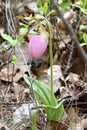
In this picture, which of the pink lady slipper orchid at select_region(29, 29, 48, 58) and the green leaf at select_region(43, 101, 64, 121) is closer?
the pink lady slipper orchid at select_region(29, 29, 48, 58)

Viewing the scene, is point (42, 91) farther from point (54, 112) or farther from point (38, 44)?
point (38, 44)

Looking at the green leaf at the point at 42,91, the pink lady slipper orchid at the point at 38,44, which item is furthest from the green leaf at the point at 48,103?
the pink lady slipper orchid at the point at 38,44

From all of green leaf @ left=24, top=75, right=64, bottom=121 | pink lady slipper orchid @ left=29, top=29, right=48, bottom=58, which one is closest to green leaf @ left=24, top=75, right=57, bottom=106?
green leaf @ left=24, top=75, right=64, bottom=121

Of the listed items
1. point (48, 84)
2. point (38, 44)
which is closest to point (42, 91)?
point (38, 44)

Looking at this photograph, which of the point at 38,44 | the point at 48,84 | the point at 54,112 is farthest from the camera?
the point at 48,84

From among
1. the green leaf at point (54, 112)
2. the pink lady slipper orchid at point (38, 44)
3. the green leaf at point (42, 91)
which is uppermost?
the pink lady slipper orchid at point (38, 44)

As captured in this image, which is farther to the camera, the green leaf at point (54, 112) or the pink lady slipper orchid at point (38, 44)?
the green leaf at point (54, 112)

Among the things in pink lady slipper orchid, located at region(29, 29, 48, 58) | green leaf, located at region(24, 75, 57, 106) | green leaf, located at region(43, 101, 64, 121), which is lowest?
green leaf, located at region(43, 101, 64, 121)

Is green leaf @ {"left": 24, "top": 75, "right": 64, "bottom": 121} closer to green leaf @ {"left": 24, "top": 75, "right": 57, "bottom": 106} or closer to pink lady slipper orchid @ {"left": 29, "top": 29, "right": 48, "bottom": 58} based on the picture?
green leaf @ {"left": 24, "top": 75, "right": 57, "bottom": 106}

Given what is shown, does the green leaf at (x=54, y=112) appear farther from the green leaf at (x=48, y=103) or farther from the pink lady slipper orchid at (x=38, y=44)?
the pink lady slipper orchid at (x=38, y=44)
